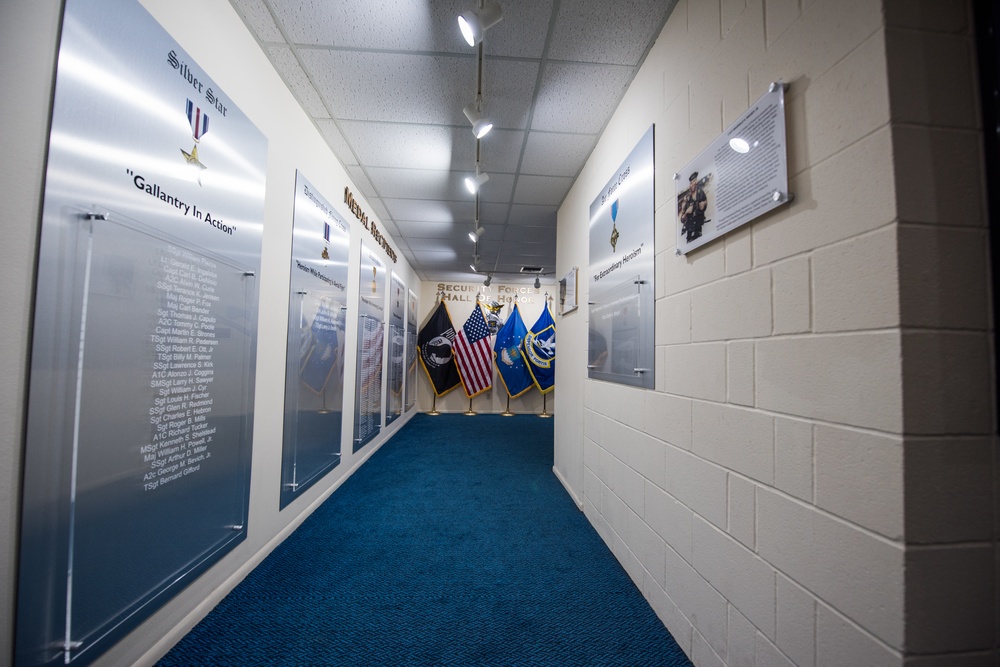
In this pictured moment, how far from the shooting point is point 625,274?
6.50 feet

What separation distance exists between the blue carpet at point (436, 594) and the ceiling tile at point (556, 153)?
246 centimetres

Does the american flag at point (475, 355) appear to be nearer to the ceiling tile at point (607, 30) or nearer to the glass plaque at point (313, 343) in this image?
the glass plaque at point (313, 343)

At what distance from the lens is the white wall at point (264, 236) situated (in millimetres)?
880

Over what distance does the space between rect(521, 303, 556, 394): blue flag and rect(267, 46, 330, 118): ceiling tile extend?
15.6ft

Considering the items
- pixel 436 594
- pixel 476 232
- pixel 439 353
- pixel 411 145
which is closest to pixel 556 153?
pixel 411 145

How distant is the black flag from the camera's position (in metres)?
6.82

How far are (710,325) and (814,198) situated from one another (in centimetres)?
47

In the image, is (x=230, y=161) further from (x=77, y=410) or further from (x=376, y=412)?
(x=376, y=412)

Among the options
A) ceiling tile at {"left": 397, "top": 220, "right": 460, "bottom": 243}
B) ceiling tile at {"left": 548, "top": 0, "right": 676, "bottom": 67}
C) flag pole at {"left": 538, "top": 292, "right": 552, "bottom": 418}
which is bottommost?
flag pole at {"left": 538, "top": 292, "right": 552, "bottom": 418}

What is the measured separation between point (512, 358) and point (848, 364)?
596 centimetres

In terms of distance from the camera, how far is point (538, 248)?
5004 millimetres

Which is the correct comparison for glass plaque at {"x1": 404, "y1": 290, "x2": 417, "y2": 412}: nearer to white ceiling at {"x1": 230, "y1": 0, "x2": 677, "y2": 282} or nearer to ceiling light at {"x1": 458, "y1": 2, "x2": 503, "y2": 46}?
white ceiling at {"x1": 230, "y1": 0, "x2": 677, "y2": 282}

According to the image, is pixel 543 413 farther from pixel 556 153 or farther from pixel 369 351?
pixel 556 153

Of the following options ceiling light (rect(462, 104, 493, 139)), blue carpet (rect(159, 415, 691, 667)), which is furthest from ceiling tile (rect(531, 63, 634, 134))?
blue carpet (rect(159, 415, 691, 667))
